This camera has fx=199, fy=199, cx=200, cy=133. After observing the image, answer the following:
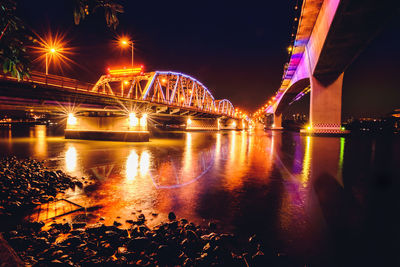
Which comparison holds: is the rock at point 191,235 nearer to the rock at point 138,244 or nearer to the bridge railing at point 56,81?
the rock at point 138,244

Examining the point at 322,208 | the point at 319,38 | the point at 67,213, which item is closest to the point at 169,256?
the point at 67,213

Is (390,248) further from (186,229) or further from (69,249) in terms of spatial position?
(69,249)

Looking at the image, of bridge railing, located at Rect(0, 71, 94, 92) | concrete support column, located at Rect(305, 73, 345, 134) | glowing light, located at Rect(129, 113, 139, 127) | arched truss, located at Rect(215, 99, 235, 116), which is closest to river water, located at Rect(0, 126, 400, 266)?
bridge railing, located at Rect(0, 71, 94, 92)

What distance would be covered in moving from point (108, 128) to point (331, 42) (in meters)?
27.0

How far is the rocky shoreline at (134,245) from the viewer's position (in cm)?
278

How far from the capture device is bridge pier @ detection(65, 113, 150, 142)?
78.8ft

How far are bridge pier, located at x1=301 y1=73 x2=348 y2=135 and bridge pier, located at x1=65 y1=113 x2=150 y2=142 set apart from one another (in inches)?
954

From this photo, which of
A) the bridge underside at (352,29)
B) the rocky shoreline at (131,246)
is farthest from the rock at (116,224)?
the bridge underside at (352,29)

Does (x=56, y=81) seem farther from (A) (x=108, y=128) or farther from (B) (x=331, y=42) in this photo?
(B) (x=331, y=42)

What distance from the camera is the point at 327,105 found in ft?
94.3

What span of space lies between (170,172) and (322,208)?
5539 mm

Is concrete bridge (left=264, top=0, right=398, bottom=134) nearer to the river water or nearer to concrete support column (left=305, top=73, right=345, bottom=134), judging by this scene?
concrete support column (left=305, top=73, right=345, bottom=134)

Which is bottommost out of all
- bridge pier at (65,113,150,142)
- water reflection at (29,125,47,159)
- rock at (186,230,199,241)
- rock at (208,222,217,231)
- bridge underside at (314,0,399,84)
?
water reflection at (29,125,47,159)

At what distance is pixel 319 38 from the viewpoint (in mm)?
20875
